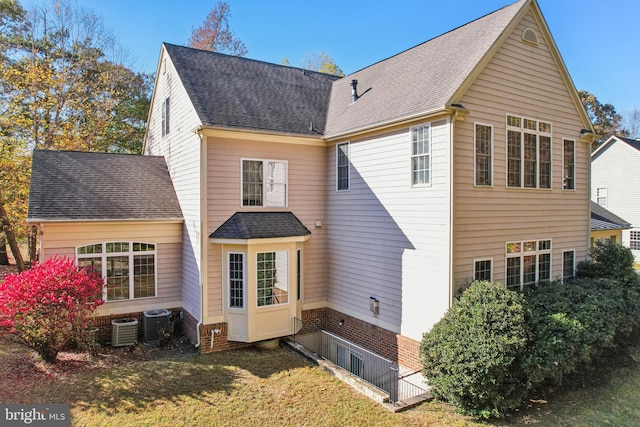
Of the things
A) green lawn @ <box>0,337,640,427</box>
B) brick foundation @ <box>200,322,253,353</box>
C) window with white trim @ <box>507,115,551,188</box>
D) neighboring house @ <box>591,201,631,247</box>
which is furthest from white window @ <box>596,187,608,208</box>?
brick foundation @ <box>200,322,253,353</box>

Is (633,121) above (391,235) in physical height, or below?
above

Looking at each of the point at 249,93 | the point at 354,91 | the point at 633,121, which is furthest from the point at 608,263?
the point at 633,121

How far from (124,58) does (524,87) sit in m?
26.3

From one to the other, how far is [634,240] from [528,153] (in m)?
23.3

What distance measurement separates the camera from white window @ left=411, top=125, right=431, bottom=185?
29.4 ft

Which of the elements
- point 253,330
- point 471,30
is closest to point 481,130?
point 471,30

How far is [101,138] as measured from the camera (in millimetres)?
23812

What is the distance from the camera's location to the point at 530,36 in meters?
10.1

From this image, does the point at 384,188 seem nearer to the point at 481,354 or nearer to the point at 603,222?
the point at 481,354

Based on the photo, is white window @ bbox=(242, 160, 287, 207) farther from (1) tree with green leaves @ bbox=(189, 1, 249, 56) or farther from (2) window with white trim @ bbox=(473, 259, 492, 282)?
(1) tree with green leaves @ bbox=(189, 1, 249, 56)

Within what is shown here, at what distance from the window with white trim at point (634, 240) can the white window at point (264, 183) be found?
1081 inches

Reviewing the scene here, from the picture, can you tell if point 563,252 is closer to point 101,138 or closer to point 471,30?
point 471,30

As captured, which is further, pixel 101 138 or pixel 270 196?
pixel 101 138

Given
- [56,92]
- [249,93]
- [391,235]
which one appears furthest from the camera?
[56,92]
